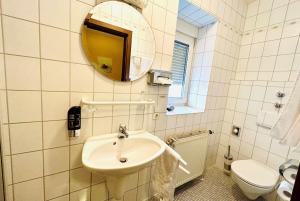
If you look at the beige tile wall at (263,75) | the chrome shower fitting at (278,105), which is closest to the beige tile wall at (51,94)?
the beige tile wall at (263,75)

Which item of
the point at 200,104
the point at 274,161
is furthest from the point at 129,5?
the point at 274,161

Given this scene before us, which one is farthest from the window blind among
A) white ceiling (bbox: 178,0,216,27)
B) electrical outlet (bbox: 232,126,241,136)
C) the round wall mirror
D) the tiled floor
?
the tiled floor

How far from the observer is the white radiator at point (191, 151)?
5.05 ft

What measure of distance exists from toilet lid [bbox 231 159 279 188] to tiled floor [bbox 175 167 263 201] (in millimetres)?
389

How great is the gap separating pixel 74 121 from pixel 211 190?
5.88ft

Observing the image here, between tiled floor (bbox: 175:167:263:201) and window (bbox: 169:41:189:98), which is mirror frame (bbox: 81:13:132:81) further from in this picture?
tiled floor (bbox: 175:167:263:201)

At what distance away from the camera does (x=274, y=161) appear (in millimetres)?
1645

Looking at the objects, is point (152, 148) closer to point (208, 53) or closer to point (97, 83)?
point (97, 83)

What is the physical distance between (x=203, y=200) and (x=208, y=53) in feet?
5.75

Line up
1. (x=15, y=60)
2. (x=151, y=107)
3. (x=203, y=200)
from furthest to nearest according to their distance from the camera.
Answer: (x=203, y=200)
(x=151, y=107)
(x=15, y=60)

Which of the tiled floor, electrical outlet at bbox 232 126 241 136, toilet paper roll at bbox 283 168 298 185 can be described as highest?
electrical outlet at bbox 232 126 241 136

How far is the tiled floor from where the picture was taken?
5.32 feet

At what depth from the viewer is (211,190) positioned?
1.74 m

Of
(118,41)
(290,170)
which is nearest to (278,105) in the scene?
(290,170)
